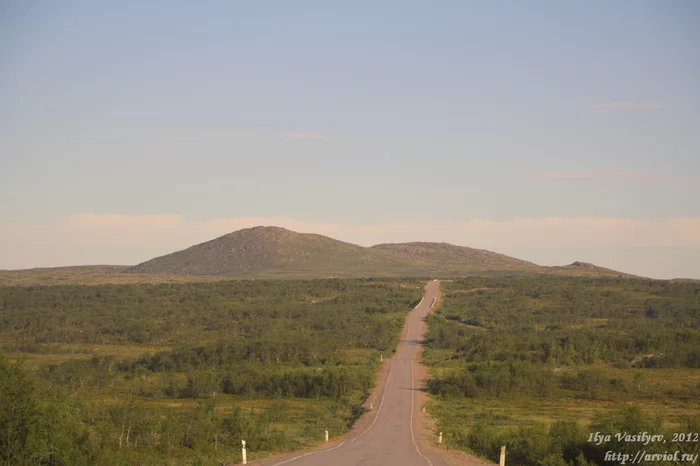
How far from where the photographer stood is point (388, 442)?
28.9 m

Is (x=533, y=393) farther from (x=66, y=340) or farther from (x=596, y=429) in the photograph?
(x=66, y=340)

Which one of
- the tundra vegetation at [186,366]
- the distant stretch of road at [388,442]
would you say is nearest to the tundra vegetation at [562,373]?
the distant stretch of road at [388,442]

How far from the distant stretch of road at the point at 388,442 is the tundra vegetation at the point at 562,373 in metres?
1.91

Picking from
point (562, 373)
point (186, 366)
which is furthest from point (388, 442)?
point (186, 366)

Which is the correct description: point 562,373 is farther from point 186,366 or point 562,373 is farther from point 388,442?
point 388,442

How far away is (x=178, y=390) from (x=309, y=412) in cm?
1409

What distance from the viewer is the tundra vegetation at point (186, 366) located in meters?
22.2

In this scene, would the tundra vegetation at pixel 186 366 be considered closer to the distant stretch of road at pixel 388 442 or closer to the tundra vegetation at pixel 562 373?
the distant stretch of road at pixel 388 442

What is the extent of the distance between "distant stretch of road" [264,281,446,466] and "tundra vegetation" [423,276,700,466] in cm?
191

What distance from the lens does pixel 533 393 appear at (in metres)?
54.2

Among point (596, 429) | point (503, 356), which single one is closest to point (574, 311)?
point (503, 356)

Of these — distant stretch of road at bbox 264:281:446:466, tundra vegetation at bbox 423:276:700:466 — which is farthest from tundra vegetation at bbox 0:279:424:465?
tundra vegetation at bbox 423:276:700:466

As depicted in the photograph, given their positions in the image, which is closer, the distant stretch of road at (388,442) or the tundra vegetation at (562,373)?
the distant stretch of road at (388,442)

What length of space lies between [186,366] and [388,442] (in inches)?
1559
